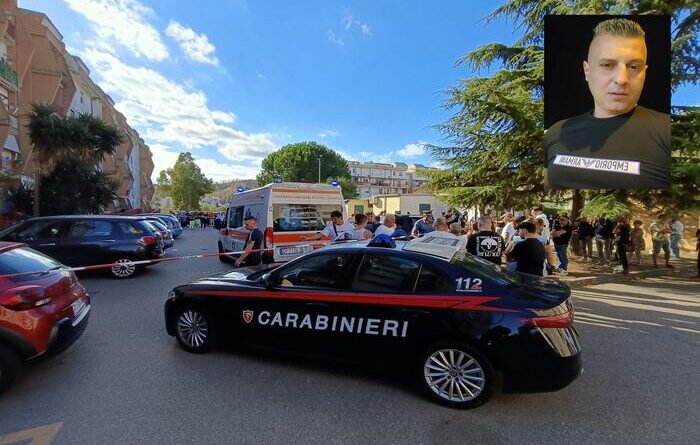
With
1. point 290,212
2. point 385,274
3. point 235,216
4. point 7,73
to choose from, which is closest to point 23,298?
point 385,274

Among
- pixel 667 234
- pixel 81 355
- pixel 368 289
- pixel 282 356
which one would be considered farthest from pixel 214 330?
pixel 667 234

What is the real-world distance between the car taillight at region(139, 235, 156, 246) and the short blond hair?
11.7 metres

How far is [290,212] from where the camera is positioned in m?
9.09

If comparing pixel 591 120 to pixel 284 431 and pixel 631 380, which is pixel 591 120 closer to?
pixel 631 380

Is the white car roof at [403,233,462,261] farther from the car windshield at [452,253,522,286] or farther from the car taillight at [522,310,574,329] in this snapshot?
the car taillight at [522,310,574,329]

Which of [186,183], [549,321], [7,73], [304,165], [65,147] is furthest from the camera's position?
[186,183]

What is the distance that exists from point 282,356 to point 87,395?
1786 millimetres

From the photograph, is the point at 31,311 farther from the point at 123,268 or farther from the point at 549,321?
the point at 123,268

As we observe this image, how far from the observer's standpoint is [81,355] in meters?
4.32

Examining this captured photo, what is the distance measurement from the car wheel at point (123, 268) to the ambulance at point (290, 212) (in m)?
2.72

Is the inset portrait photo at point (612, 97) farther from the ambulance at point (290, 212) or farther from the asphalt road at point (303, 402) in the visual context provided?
the ambulance at point (290, 212)

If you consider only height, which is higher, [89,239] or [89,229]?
[89,229]

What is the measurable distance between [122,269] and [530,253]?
8.85 metres

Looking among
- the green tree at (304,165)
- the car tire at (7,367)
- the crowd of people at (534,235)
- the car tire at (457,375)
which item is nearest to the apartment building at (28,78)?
the crowd of people at (534,235)
